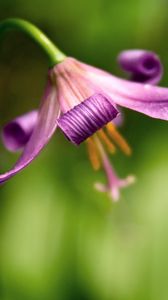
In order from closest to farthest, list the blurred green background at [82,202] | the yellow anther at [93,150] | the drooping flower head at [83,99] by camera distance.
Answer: the drooping flower head at [83,99] < the yellow anther at [93,150] < the blurred green background at [82,202]

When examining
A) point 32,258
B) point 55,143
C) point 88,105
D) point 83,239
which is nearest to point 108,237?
point 83,239

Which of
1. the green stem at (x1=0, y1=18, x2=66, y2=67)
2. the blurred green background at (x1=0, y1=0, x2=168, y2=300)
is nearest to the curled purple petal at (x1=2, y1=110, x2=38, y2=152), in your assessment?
the green stem at (x1=0, y1=18, x2=66, y2=67)

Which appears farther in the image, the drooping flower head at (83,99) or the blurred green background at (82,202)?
the blurred green background at (82,202)

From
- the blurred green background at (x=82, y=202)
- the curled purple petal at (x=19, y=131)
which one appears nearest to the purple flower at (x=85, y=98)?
the curled purple petal at (x=19, y=131)

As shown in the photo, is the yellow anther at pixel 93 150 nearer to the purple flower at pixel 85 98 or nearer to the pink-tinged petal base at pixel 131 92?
the purple flower at pixel 85 98

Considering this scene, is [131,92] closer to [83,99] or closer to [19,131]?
[83,99]

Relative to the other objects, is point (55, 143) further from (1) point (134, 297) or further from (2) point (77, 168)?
(1) point (134, 297)

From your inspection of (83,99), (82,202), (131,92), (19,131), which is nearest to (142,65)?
(131,92)
